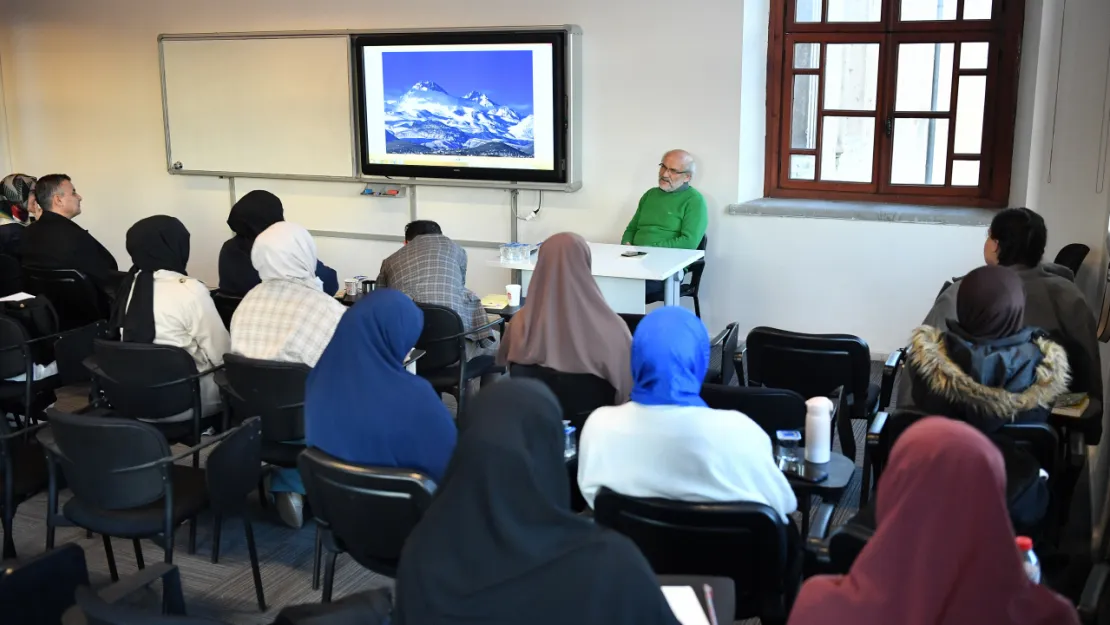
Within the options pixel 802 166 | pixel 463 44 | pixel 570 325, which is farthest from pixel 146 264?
pixel 802 166

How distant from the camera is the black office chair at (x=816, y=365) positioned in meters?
4.03

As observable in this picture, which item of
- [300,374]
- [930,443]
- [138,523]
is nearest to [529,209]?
[300,374]

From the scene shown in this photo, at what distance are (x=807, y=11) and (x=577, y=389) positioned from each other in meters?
4.03

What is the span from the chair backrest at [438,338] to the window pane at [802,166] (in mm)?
3237

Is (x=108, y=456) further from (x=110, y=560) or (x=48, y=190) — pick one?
(x=48, y=190)

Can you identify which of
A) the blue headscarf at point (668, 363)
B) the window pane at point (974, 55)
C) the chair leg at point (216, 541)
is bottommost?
the chair leg at point (216, 541)

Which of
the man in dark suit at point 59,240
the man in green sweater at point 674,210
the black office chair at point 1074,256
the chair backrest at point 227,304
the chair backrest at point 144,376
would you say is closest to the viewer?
the chair backrest at point 144,376

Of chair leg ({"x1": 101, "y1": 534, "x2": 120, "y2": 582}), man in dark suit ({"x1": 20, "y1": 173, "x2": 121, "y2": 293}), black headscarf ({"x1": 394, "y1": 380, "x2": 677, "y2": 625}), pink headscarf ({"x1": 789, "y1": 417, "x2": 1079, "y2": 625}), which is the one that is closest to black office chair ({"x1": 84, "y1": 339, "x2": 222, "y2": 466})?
chair leg ({"x1": 101, "y1": 534, "x2": 120, "y2": 582})

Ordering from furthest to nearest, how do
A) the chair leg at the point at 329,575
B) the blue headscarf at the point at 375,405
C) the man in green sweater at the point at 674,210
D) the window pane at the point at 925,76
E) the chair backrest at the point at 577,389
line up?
1. the man in green sweater at the point at 674,210
2. the window pane at the point at 925,76
3. the chair backrest at the point at 577,389
4. the chair leg at the point at 329,575
5. the blue headscarf at the point at 375,405

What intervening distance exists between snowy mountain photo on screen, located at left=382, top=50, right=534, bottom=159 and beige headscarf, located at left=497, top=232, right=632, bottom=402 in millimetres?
3368

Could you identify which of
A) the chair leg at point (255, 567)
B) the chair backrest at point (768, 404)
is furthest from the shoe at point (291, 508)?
the chair backrest at point (768, 404)

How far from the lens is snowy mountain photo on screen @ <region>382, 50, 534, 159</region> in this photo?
277 inches

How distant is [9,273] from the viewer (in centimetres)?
603

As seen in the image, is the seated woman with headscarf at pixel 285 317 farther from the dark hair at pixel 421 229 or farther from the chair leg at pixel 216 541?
the dark hair at pixel 421 229
